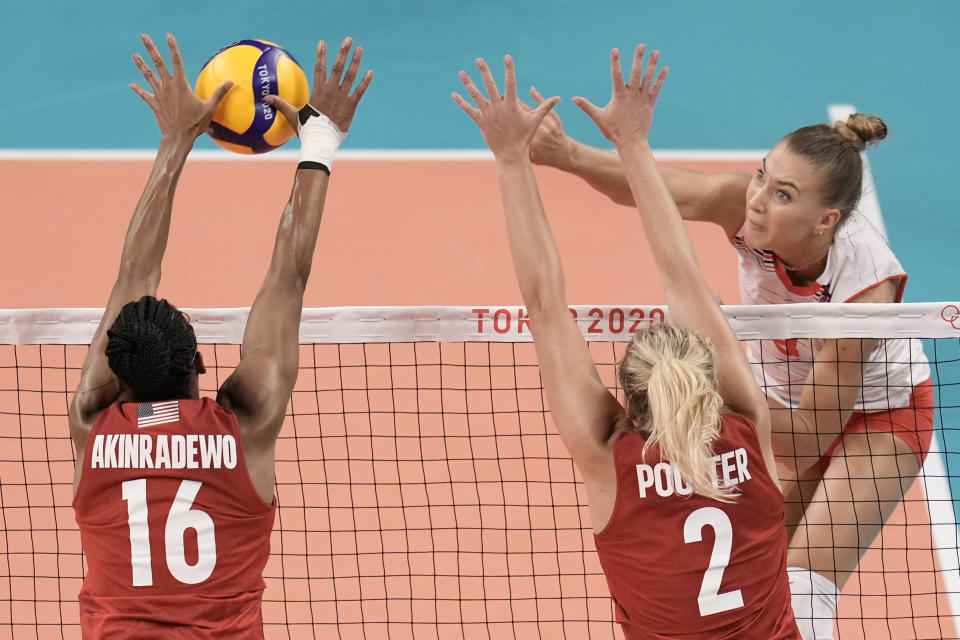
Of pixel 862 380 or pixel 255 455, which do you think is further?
pixel 862 380

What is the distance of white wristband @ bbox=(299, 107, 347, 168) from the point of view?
4125 mm

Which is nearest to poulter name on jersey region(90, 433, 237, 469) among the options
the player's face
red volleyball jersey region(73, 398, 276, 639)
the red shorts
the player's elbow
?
red volleyball jersey region(73, 398, 276, 639)

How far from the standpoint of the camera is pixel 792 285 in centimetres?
487

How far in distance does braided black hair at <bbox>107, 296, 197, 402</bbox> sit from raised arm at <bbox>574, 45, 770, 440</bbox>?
5.00ft

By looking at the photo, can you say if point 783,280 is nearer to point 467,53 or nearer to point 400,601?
point 400,601

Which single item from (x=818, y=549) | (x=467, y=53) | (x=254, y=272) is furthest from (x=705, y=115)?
(x=818, y=549)

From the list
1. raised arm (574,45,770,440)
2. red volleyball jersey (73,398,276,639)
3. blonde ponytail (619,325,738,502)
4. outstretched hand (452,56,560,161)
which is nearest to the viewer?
blonde ponytail (619,325,738,502)

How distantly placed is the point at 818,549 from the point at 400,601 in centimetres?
220

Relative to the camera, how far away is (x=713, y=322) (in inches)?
145

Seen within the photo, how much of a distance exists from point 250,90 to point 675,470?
2.30m

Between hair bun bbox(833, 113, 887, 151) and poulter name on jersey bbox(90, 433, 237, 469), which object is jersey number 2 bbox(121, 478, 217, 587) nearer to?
poulter name on jersey bbox(90, 433, 237, 469)

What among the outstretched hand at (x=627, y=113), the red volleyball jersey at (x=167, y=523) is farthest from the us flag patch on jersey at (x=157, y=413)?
the outstretched hand at (x=627, y=113)

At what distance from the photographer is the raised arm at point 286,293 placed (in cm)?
357

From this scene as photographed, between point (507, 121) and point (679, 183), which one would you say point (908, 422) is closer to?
point (679, 183)
